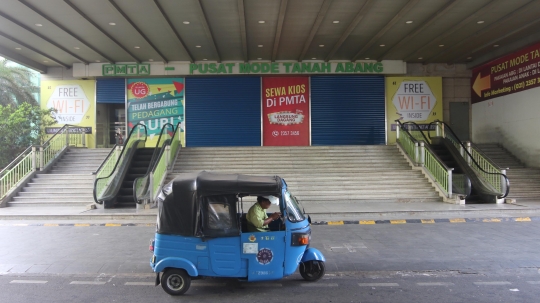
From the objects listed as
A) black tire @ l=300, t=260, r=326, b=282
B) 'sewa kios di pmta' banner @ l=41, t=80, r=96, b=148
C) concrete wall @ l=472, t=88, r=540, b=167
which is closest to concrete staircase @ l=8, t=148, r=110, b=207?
'sewa kios di pmta' banner @ l=41, t=80, r=96, b=148

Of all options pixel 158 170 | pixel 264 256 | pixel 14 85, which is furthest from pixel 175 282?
pixel 14 85

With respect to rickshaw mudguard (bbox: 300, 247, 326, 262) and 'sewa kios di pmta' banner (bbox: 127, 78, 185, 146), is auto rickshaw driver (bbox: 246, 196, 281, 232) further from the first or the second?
'sewa kios di pmta' banner (bbox: 127, 78, 185, 146)

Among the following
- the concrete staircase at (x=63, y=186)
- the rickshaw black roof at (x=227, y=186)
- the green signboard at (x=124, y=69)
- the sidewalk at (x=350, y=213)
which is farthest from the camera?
the green signboard at (x=124, y=69)

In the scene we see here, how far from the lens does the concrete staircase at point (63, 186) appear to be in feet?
45.2

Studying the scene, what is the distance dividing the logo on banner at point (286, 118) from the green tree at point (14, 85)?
47.4ft

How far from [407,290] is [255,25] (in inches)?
493

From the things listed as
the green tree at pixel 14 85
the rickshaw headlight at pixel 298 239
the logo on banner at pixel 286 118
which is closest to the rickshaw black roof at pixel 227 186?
the rickshaw headlight at pixel 298 239

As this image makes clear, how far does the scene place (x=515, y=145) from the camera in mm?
18328

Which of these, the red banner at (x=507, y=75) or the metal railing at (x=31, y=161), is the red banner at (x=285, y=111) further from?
the metal railing at (x=31, y=161)

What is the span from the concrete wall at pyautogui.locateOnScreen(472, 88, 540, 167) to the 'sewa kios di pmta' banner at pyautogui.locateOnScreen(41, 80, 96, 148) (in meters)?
21.0

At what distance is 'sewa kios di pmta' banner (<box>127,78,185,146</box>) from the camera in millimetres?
21234

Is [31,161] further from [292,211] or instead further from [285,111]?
[292,211]

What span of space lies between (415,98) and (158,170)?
14680mm

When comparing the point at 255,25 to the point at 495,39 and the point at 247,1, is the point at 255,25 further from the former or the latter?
the point at 495,39
